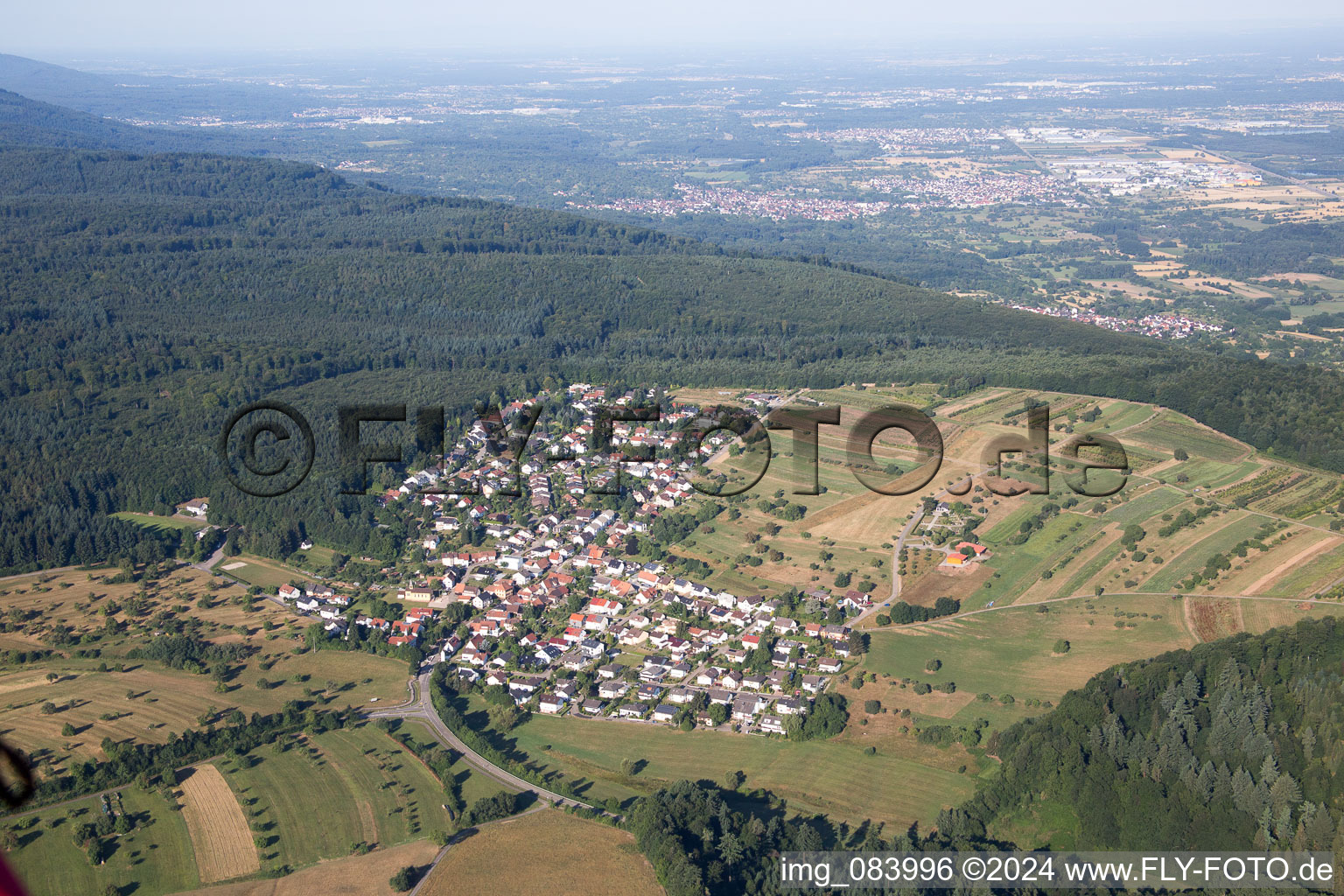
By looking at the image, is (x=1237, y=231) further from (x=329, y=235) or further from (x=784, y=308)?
(x=329, y=235)

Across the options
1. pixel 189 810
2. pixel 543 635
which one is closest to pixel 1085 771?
pixel 543 635

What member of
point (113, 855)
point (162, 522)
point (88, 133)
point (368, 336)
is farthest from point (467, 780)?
point (88, 133)

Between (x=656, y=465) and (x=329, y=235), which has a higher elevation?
(x=329, y=235)

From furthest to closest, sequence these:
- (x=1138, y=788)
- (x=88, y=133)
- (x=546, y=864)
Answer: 1. (x=88, y=133)
2. (x=1138, y=788)
3. (x=546, y=864)

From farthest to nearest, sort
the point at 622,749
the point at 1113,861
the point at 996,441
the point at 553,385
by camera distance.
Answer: the point at 553,385
the point at 996,441
the point at 622,749
the point at 1113,861

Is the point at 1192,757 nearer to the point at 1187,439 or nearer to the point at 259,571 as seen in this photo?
the point at 1187,439

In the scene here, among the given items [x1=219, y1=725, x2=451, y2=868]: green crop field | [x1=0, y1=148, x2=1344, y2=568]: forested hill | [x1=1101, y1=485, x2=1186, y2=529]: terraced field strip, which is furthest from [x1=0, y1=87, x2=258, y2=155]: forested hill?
[x1=1101, y1=485, x2=1186, y2=529]: terraced field strip
